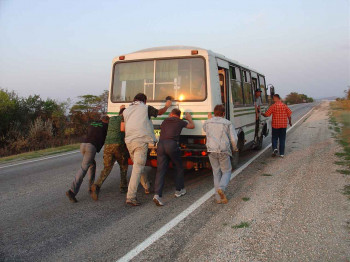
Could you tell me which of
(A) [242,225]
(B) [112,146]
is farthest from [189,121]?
(A) [242,225]

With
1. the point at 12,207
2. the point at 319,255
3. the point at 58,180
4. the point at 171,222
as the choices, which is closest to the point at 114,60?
the point at 58,180

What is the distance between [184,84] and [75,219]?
138 inches

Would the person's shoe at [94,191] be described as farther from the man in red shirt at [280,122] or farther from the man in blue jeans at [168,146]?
Answer: the man in red shirt at [280,122]

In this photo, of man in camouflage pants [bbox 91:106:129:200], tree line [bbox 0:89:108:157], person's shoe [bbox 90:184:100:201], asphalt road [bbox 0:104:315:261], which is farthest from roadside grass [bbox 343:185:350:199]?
tree line [bbox 0:89:108:157]

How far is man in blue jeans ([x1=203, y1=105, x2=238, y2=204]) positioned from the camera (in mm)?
5824

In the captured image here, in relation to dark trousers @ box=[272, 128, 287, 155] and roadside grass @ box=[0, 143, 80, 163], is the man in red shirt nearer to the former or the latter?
dark trousers @ box=[272, 128, 287, 155]

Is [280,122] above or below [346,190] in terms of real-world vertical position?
above

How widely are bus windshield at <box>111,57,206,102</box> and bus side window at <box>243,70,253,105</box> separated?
2.88m

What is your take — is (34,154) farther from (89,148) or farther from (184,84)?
(184,84)

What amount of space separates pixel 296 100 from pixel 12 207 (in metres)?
93.8

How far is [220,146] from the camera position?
19.1ft

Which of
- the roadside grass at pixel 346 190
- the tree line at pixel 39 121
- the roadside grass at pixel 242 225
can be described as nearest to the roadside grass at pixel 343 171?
the roadside grass at pixel 346 190

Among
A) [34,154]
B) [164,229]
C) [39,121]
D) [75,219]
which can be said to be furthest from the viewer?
[39,121]

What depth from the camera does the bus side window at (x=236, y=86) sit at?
8.24 metres
